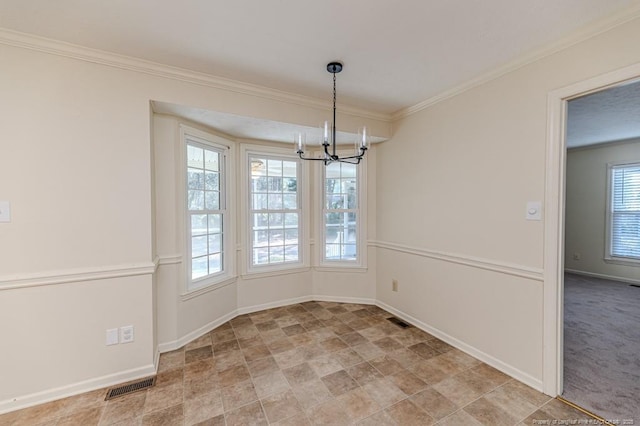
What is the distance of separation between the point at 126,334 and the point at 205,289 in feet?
2.90

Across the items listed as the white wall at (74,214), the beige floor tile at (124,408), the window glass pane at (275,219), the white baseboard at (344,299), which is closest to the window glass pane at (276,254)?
the window glass pane at (275,219)

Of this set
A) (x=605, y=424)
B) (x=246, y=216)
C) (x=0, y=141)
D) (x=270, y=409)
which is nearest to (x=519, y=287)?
(x=605, y=424)

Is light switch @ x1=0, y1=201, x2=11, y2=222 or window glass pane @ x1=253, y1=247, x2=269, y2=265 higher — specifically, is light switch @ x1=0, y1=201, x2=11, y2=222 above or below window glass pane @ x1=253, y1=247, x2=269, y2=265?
above

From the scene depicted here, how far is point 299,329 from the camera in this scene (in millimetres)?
3072

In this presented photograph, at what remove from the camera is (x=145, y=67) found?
2193mm

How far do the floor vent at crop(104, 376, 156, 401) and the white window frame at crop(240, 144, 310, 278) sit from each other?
59.9 inches

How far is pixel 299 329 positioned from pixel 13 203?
2627 millimetres

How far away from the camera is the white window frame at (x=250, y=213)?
3.52 m

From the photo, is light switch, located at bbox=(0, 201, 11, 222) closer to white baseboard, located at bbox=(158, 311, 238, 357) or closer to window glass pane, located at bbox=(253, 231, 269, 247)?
white baseboard, located at bbox=(158, 311, 238, 357)

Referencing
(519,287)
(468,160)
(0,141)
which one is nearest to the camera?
(0,141)

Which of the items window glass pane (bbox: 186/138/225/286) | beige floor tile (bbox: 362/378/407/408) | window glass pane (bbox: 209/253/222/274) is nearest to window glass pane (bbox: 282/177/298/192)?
window glass pane (bbox: 186/138/225/286)

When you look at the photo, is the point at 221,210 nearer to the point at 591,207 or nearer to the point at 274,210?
the point at 274,210

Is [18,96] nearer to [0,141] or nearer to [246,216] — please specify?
[0,141]

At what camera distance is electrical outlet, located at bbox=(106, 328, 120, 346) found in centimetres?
213
